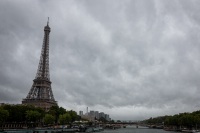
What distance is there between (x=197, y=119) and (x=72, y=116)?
221 ft

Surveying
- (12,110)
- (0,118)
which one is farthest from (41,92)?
(0,118)

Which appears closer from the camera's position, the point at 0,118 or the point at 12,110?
the point at 0,118

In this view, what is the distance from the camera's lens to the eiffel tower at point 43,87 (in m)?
169

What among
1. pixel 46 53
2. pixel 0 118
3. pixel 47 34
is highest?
pixel 47 34

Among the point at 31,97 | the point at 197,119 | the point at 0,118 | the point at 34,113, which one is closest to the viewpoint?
the point at 0,118

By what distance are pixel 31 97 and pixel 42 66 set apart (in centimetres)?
2066

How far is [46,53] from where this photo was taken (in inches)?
6939

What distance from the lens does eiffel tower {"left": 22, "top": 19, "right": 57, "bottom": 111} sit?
169 metres

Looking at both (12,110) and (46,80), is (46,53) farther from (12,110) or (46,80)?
(12,110)

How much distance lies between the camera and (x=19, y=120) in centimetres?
12612

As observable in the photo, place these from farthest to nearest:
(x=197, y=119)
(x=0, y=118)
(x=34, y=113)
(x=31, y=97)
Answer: (x=31, y=97)
(x=197, y=119)
(x=34, y=113)
(x=0, y=118)

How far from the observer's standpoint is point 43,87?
17075cm

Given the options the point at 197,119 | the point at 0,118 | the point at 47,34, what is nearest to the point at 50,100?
the point at 47,34

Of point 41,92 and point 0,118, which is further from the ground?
point 41,92
